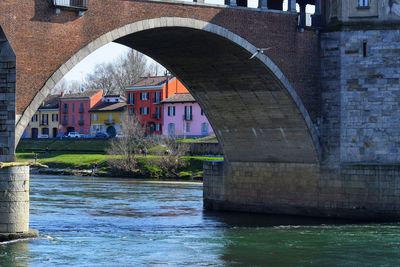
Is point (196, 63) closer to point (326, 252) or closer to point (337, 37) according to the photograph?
point (337, 37)

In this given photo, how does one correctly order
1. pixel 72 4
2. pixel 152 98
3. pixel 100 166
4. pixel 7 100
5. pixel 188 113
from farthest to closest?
pixel 152 98
pixel 188 113
pixel 100 166
pixel 72 4
pixel 7 100

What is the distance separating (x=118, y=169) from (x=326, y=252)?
144 feet

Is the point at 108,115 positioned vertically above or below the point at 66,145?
above

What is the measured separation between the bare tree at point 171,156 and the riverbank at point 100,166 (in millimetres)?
297

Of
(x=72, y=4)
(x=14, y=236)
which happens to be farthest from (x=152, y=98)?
(x=14, y=236)

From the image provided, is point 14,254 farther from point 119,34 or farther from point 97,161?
point 97,161

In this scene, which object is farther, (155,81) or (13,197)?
(155,81)

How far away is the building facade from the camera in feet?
313

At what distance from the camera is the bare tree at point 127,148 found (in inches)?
2894

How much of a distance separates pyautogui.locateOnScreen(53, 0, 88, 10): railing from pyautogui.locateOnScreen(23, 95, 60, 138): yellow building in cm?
8089

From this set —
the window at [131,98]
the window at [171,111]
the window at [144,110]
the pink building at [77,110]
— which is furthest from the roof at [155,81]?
the pink building at [77,110]

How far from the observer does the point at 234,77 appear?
40.9m

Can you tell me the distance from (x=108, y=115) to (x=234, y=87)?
64.5 metres

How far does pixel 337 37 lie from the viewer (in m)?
40.6
